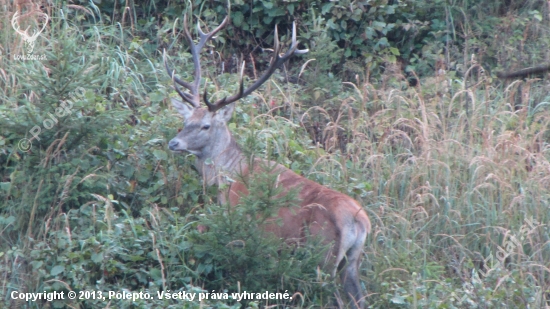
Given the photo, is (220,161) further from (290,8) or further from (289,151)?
(290,8)

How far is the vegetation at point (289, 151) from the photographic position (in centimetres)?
A: 527

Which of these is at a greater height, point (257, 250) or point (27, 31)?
point (27, 31)

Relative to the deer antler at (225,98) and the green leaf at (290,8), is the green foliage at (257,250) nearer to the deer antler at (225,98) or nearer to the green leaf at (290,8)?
the deer antler at (225,98)

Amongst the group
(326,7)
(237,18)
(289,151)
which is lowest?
(289,151)

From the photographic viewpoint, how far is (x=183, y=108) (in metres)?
6.89

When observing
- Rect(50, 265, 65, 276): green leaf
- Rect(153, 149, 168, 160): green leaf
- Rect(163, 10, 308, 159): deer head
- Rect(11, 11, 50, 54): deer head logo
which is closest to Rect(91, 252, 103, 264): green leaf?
Rect(50, 265, 65, 276): green leaf

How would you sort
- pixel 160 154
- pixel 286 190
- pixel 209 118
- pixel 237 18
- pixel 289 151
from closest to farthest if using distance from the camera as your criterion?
pixel 286 190, pixel 160 154, pixel 209 118, pixel 289 151, pixel 237 18

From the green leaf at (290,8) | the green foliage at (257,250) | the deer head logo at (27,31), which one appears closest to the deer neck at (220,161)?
the green foliage at (257,250)

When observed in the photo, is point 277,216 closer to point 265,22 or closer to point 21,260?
point 21,260

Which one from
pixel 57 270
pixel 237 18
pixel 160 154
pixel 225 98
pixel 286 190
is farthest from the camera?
pixel 237 18

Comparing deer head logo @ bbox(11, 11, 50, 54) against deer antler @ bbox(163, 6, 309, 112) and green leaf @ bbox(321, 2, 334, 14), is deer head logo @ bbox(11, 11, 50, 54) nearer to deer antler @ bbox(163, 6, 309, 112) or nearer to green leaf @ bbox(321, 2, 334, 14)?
deer antler @ bbox(163, 6, 309, 112)

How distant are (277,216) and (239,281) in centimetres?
53

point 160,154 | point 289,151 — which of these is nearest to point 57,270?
point 160,154

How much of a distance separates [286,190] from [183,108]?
166 centimetres
